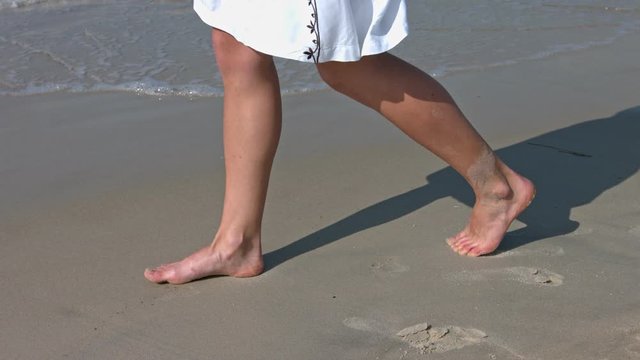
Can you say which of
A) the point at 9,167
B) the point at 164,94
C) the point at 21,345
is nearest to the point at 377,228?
the point at 21,345

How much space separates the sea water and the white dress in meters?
2.09

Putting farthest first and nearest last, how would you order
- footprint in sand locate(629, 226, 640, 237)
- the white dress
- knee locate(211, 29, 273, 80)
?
footprint in sand locate(629, 226, 640, 237), knee locate(211, 29, 273, 80), the white dress

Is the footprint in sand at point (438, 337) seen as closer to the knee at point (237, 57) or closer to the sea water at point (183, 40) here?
the knee at point (237, 57)

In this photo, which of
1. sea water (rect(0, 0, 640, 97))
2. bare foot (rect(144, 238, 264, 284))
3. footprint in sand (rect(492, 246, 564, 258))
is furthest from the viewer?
sea water (rect(0, 0, 640, 97))

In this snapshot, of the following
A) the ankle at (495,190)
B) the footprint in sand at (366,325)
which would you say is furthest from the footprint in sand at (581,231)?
the footprint in sand at (366,325)

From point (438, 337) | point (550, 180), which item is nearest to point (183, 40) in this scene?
point (550, 180)

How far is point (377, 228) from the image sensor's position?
2.88 m

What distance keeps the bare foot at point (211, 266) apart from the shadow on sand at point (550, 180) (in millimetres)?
85

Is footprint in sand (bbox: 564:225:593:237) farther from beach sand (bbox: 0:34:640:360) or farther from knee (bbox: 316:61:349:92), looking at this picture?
knee (bbox: 316:61:349:92)

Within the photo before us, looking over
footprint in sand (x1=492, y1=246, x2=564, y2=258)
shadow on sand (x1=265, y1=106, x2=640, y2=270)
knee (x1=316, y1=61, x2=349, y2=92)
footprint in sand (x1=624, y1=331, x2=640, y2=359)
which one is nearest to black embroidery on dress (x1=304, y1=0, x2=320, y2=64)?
knee (x1=316, y1=61, x2=349, y2=92)

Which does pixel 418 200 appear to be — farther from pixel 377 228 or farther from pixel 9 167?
pixel 9 167

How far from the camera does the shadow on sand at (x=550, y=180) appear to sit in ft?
9.33

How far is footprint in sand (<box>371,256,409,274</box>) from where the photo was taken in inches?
102

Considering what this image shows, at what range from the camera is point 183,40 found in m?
5.47
